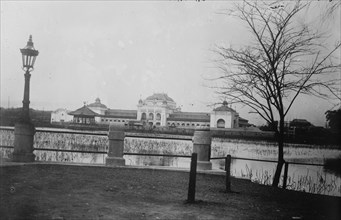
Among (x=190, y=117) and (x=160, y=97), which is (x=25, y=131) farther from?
(x=160, y=97)

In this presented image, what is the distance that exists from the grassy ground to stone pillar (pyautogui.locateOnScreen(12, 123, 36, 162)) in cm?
54

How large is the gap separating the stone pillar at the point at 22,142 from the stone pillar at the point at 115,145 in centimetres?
236

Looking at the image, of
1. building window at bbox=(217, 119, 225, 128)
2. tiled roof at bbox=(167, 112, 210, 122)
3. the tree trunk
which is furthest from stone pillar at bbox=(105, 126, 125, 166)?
tiled roof at bbox=(167, 112, 210, 122)

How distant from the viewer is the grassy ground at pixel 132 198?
5824mm

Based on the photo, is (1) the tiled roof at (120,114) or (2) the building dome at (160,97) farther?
(2) the building dome at (160,97)

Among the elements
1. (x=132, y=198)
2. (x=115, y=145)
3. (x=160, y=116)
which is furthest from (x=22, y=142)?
(x=160, y=116)

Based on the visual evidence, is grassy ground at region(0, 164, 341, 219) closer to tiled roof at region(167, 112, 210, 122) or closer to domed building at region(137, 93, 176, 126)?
tiled roof at region(167, 112, 210, 122)

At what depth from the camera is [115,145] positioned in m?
11.4

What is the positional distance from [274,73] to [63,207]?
7.61m

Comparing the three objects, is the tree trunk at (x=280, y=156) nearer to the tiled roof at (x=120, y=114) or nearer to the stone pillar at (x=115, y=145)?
the stone pillar at (x=115, y=145)

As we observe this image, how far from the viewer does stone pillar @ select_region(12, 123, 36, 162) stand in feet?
34.6

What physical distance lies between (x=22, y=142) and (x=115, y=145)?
2.76 metres

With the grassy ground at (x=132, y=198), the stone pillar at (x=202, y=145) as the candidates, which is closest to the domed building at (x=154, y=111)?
the stone pillar at (x=202, y=145)

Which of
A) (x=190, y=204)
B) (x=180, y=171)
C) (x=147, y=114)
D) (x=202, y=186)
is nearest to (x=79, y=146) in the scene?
(x=180, y=171)
